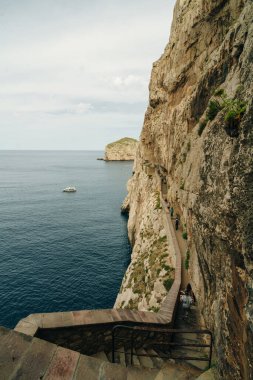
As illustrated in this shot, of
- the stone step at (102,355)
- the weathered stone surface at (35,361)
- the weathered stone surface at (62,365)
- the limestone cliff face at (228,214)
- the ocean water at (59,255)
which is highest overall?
the limestone cliff face at (228,214)

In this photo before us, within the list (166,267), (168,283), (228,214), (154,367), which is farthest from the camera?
(166,267)

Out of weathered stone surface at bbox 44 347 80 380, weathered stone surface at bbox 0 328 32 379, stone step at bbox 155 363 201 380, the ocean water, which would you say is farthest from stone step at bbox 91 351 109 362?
the ocean water

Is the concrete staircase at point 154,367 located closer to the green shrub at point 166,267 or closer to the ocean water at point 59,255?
the green shrub at point 166,267

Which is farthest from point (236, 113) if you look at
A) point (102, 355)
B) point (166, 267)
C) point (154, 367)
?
point (166, 267)

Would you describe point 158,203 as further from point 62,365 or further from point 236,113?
point 62,365

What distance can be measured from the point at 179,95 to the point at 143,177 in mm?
21814

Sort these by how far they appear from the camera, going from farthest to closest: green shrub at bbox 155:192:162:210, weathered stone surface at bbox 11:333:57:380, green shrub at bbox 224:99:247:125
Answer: green shrub at bbox 155:192:162:210 < green shrub at bbox 224:99:247:125 < weathered stone surface at bbox 11:333:57:380

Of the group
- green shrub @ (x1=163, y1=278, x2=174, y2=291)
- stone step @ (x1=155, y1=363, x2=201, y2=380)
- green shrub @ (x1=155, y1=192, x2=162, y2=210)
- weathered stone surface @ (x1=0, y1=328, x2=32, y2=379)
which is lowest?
green shrub @ (x1=163, y1=278, x2=174, y2=291)

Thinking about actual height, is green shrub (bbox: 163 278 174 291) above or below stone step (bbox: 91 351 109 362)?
below

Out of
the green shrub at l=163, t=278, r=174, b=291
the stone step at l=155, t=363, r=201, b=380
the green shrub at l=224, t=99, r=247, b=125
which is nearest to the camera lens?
the green shrub at l=224, t=99, r=247, b=125

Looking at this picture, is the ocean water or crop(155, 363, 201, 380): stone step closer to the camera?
crop(155, 363, 201, 380): stone step

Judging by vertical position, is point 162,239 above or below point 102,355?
below

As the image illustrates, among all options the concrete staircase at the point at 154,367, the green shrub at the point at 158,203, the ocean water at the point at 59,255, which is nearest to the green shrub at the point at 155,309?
the concrete staircase at the point at 154,367

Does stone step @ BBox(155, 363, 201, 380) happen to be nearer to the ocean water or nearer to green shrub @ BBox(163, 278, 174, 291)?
green shrub @ BBox(163, 278, 174, 291)
